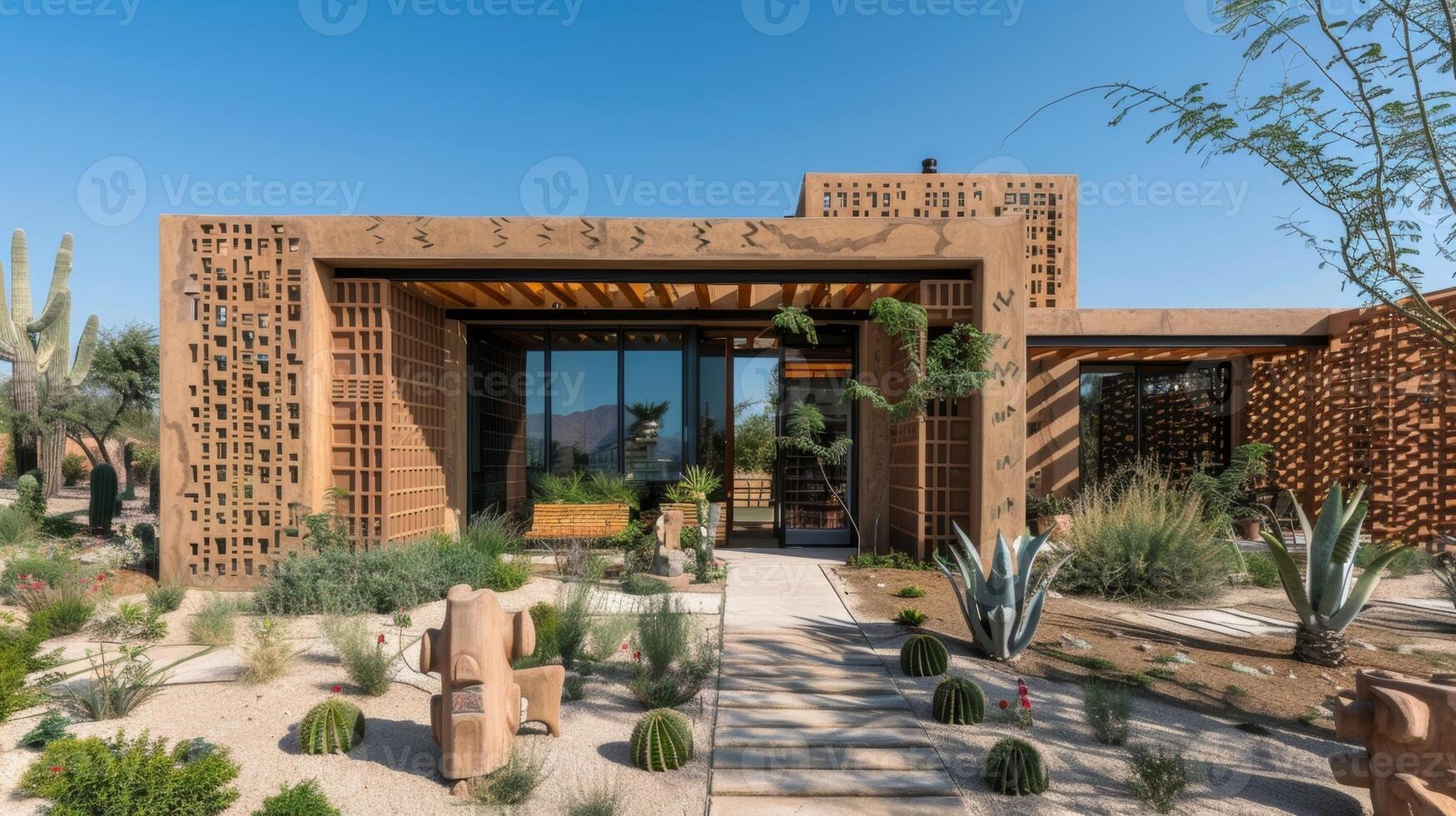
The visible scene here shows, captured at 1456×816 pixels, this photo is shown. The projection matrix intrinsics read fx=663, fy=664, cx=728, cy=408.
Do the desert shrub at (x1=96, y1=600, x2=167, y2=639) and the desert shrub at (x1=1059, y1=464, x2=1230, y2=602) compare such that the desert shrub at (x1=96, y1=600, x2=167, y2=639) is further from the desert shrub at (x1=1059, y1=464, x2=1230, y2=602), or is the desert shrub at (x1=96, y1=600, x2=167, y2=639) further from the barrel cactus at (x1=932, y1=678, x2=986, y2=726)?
the desert shrub at (x1=1059, y1=464, x2=1230, y2=602)

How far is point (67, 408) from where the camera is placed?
1354 centimetres

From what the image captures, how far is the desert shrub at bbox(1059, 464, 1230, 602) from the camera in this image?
6953 millimetres

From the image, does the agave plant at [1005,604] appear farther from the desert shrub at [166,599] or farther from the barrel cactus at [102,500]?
the barrel cactus at [102,500]

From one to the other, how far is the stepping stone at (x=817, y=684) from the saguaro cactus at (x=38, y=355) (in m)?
14.7

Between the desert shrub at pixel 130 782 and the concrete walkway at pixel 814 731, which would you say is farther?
the concrete walkway at pixel 814 731

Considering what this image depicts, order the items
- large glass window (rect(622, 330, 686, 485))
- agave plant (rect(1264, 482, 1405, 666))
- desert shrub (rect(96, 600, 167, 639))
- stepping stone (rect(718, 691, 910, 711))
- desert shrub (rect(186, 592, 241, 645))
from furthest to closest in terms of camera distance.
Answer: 1. large glass window (rect(622, 330, 686, 485))
2. desert shrub (rect(96, 600, 167, 639))
3. desert shrub (rect(186, 592, 241, 645))
4. agave plant (rect(1264, 482, 1405, 666))
5. stepping stone (rect(718, 691, 910, 711))

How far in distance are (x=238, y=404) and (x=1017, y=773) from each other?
8.33 meters

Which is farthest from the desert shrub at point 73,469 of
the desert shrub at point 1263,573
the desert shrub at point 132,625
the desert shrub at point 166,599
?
the desert shrub at point 1263,573

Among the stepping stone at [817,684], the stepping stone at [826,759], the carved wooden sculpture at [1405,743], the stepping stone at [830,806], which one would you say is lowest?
the stepping stone at [830,806]

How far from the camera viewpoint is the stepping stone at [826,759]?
3496 millimetres

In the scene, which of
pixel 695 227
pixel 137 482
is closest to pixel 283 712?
pixel 695 227

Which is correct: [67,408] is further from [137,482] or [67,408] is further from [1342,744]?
Result: [1342,744]

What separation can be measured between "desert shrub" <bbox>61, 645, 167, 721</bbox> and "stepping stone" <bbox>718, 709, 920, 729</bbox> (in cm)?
359

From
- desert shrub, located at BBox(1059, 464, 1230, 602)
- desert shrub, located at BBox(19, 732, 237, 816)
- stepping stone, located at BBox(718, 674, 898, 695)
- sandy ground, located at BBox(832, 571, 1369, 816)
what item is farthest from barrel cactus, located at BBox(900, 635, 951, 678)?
desert shrub, located at BBox(19, 732, 237, 816)
